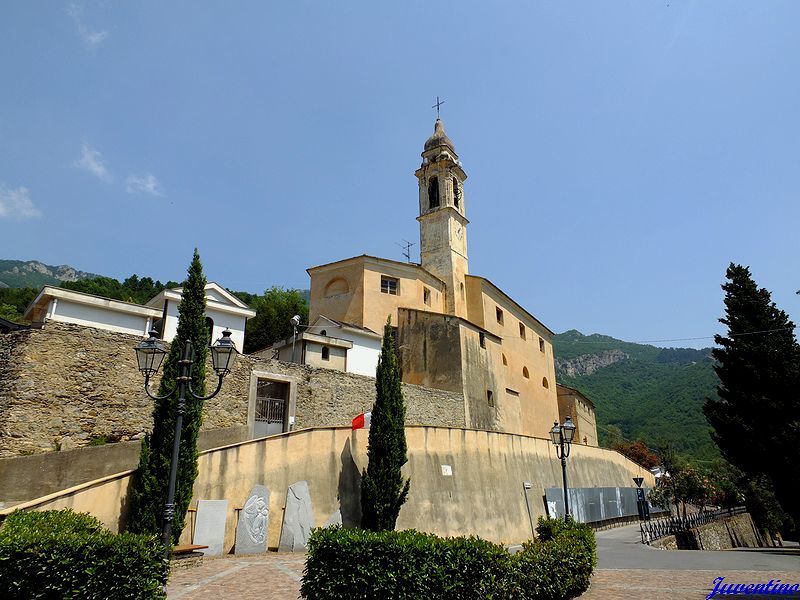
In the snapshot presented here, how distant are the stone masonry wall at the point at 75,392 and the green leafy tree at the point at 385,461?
537 cm

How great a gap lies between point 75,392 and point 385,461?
9250 millimetres

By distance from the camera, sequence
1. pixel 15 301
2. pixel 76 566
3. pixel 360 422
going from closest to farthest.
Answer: pixel 76 566
pixel 360 422
pixel 15 301

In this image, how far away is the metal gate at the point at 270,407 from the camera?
1861 cm

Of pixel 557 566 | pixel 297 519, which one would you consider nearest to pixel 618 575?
pixel 557 566

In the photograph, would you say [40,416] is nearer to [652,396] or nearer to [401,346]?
[401,346]

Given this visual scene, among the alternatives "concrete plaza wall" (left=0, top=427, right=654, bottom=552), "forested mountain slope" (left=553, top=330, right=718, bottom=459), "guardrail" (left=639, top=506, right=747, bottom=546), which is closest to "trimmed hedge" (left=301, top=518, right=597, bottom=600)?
"concrete plaza wall" (left=0, top=427, right=654, bottom=552)

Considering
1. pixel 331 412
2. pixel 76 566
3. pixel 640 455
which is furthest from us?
pixel 640 455

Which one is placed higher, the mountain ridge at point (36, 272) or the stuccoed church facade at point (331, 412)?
the mountain ridge at point (36, 272)

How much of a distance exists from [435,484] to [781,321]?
17.9 m

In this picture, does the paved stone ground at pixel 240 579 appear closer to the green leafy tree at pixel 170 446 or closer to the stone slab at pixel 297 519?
the stone slab at pixel 297 519

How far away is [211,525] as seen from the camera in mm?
12461

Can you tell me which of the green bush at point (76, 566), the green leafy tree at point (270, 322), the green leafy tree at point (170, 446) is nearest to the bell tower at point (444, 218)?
the green leafy tree at point (270, 322)

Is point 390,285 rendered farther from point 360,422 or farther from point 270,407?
point 360,422

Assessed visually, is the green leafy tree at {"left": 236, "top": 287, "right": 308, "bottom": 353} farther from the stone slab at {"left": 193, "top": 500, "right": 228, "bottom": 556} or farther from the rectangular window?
the stone slab at {"left": 193, "top": 500, "right": 228, "bottom": 556}
